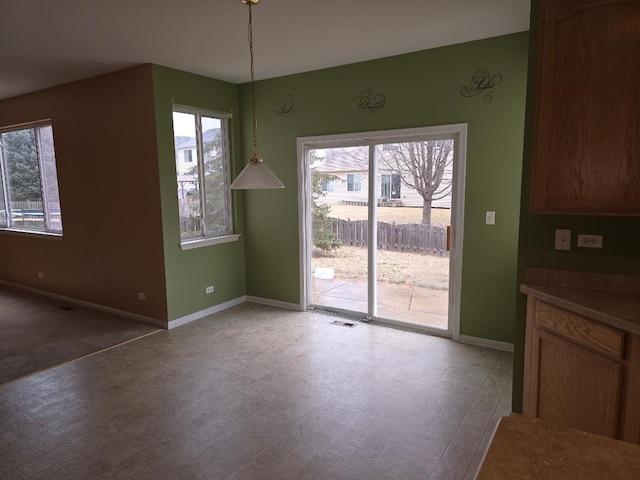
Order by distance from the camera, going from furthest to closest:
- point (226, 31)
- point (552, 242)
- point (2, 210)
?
point (2, 210) → point (226, 31) → point (552, 242)

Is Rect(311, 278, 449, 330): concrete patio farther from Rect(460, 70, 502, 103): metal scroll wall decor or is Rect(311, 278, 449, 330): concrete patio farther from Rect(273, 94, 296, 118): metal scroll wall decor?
Rect(273, 94, 296, 118): metal scroll wall decor

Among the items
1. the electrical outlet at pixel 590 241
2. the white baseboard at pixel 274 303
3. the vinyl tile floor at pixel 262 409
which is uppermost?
the electrical outlet at pixel 590 241

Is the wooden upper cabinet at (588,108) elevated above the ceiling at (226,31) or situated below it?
below

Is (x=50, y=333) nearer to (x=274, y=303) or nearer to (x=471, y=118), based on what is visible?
(x=274, y=303)

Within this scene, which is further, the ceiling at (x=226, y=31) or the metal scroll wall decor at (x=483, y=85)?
the metal scroll wall decor at (x=483, y=85)

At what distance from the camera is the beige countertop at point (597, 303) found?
6.02 ft

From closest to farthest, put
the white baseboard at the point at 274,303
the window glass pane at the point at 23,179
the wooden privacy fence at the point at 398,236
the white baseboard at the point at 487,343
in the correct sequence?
1. the white baseboard at the point at 487,343
2. the wooden privacy fence at the point at 398,236
3. the white baseboard at the point at 274,303
4. the window glass pane at the point at 23,179

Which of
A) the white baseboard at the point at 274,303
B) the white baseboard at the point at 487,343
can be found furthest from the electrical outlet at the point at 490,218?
the white baseboard at the point at 274,303

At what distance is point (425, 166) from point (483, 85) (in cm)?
87

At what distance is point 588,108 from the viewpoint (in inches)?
80.7

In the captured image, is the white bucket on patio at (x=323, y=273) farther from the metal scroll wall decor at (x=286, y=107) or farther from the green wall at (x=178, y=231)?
the metal scroll wall decor at (x=286, y=107)

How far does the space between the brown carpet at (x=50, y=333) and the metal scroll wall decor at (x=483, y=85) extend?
3.95 meters

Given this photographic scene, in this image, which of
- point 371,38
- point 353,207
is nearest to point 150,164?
point 353,207

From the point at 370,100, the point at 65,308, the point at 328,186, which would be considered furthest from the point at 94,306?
the point at 370,100
